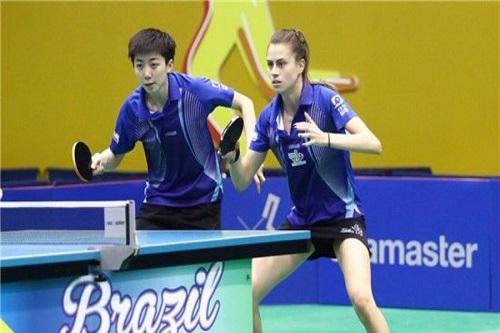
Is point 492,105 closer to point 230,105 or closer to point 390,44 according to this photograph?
point 390,44

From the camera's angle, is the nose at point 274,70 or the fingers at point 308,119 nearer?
the fingers at point 308,119

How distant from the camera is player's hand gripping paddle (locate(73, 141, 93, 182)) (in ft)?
21.0

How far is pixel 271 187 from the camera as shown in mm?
9930

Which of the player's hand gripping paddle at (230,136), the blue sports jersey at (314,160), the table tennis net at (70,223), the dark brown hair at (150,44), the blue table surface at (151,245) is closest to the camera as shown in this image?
the blue table surface at (151,245)

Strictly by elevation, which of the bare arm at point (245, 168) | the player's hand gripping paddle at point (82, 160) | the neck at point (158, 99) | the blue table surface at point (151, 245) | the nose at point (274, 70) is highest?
the nose at point (274, 70)

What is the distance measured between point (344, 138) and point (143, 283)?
1337 mm

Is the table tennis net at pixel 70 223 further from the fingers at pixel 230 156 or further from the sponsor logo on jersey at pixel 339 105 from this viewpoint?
the sponsor logo on jersey at pixel 339 105

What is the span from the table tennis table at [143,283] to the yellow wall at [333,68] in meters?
6.24

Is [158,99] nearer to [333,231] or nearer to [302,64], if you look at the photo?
[302,64]

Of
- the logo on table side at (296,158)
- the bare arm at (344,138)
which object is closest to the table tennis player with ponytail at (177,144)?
the logo on table side at (296,158)

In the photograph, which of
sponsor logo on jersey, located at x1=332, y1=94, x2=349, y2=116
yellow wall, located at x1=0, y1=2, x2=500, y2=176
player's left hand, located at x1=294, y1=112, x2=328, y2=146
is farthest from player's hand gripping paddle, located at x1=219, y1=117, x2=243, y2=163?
yellow wall, located at x1=0, y1=2, x2=500, y2=176

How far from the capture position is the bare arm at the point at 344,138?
607 centimetres

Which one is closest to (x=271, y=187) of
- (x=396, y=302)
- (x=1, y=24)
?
(x=396, y=302)

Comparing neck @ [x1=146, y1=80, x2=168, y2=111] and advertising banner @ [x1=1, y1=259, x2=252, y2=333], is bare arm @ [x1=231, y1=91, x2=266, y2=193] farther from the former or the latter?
advertising banner @ [x1=1, y1=259, x2=252, y2=333]
